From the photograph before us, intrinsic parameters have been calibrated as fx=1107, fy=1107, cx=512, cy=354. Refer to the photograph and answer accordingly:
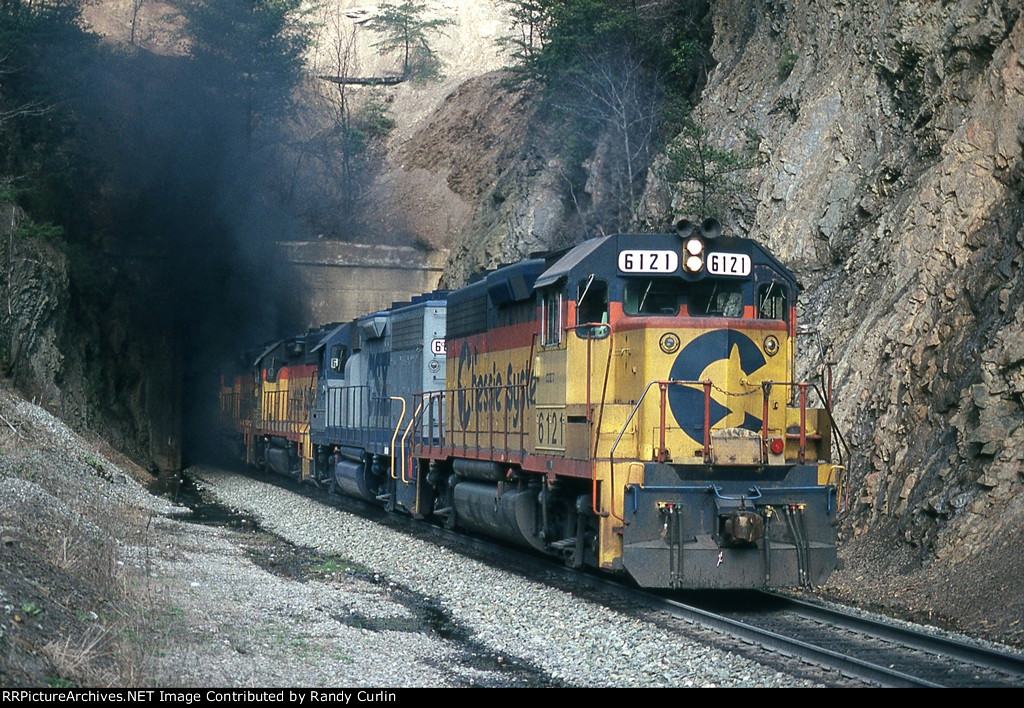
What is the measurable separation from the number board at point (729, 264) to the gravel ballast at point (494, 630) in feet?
11.5

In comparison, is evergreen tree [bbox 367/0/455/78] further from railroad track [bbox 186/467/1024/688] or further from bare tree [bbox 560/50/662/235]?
railroad track [bbox 186/467/1024/688]

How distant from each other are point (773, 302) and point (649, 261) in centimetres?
145

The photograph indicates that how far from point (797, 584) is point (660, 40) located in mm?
24947

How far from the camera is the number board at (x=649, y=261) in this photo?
10969mm

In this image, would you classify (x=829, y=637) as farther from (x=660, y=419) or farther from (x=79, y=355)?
(x=79, y=355)

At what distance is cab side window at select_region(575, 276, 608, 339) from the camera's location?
11055mm

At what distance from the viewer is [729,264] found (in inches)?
436

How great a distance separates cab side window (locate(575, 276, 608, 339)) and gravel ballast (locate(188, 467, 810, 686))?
8.76 ft

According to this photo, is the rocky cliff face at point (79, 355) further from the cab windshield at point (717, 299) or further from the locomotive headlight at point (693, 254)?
the locomotive headlight at point (693, 254)

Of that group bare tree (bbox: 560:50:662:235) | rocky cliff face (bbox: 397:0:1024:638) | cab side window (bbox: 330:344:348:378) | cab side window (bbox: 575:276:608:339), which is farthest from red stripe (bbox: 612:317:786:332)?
bare tree (bbox: 560:50:662:235)

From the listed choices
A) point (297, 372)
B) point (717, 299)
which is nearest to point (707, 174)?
point (297, 372)

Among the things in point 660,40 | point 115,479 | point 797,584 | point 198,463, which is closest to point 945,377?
point 797,584
